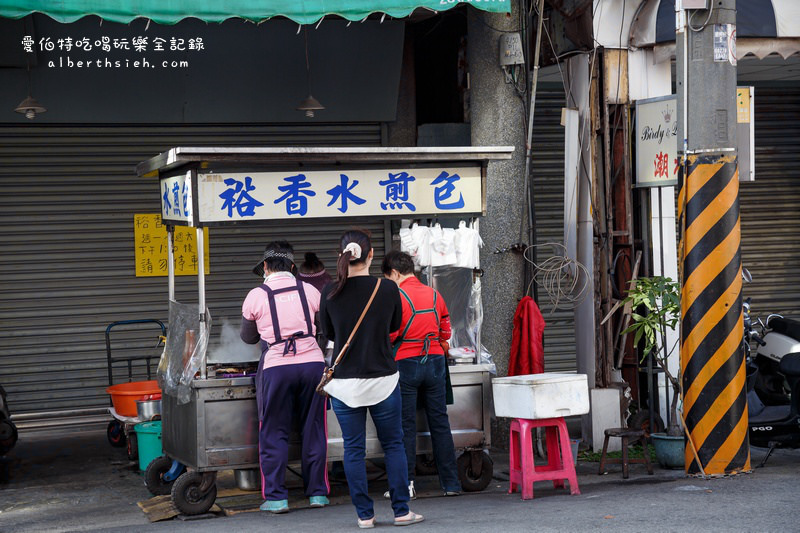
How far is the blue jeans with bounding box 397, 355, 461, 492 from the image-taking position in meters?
7.87

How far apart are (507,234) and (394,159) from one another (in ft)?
7.52

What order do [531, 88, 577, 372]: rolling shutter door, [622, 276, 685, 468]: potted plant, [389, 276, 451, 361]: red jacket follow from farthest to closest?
[531, 88, 577, 372]: rolling shutter door
[622, 276, 685, 468]: potted plant
[389, 276, 451, 361]: red jacket

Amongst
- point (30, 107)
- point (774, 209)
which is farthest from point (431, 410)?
point (774, 209)

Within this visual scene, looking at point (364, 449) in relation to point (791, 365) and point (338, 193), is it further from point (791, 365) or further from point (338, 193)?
point (791, 365)

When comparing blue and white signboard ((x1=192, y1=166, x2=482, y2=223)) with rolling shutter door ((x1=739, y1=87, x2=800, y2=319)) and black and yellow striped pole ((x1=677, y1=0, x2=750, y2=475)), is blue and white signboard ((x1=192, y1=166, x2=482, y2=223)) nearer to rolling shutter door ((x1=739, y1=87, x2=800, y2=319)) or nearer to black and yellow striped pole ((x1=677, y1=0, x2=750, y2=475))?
black and yellow striped pole ((x1=677, y1=0, x2=750, y2=475))

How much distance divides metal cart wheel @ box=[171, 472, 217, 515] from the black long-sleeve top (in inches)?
63.0

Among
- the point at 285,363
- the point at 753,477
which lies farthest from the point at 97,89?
the point at 753,477

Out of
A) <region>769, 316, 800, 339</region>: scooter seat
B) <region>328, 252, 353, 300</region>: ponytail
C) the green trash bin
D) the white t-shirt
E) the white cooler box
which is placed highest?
<region>328, 252, 353, 300</region>: ponytail

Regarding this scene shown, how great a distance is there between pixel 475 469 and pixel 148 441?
2.86 meters

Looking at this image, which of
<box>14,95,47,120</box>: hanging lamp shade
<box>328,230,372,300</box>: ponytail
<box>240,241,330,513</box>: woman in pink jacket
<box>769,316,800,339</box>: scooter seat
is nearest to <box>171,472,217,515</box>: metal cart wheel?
<box>240,241,330,513</box>: woman in pink jacket

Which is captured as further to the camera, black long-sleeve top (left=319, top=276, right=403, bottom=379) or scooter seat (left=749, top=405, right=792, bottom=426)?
scooter seat (left=749, top=405, right=792, bottom=426)

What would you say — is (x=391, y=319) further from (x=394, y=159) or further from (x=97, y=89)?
(x=97, y=89)

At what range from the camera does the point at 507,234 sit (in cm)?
998

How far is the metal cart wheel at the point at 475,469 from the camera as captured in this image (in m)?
8.36
